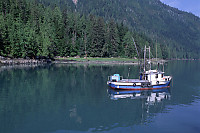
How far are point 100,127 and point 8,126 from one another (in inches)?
460

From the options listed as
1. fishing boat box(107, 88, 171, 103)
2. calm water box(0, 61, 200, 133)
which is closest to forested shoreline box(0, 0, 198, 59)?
calm water box(0, 61, 200, 133)

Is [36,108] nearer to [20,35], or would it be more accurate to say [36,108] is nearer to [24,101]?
[24,101]

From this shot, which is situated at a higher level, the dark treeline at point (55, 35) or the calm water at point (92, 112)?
the dark treeline at point (55, 35)

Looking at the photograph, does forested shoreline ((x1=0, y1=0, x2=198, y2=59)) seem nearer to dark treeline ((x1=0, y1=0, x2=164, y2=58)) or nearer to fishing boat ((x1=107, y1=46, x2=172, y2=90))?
dark treeline ((x1=0, y1=0, x2=164, y2=58))

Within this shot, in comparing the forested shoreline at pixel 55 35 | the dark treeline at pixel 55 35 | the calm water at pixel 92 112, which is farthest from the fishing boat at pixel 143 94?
the forested shoreline at pixel 55 35

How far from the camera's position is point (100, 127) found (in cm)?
2453

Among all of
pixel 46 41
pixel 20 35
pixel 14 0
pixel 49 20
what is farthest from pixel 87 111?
pixel 14 0

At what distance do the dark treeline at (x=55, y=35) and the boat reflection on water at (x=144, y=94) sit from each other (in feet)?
299

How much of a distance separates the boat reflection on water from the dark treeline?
299 feet

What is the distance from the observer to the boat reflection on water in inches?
1646

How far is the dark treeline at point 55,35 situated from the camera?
12375 centimetres

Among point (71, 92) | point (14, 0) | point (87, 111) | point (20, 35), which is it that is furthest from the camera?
point (14, 0)

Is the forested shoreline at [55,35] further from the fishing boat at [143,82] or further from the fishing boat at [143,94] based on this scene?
the fishing boat at [143,94]

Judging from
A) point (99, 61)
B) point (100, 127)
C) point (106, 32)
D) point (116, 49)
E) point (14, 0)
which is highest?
point (14, 0)
